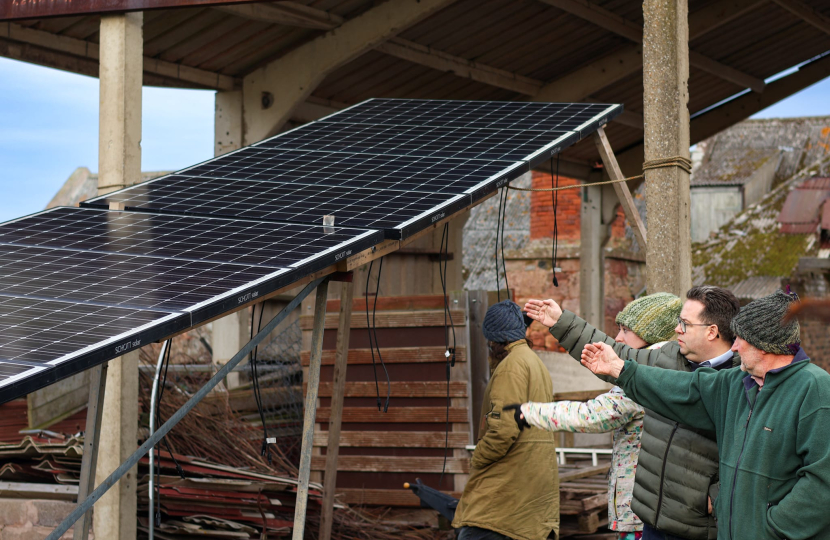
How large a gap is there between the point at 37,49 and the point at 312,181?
4152mm

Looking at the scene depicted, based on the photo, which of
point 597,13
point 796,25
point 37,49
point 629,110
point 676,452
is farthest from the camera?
point 629,110

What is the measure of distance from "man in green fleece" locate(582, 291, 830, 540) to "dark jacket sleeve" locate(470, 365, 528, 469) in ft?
5.81

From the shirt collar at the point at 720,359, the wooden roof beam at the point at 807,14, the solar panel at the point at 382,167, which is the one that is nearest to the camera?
the shirt collar at the point at 720,359

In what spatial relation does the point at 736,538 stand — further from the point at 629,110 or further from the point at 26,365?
the point at 629,110

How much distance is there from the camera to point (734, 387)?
342 cm

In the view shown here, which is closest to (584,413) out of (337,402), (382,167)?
(382,167)

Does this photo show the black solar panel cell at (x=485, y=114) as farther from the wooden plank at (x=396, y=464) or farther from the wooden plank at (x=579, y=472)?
the wooden plank at (x=579, y=472)

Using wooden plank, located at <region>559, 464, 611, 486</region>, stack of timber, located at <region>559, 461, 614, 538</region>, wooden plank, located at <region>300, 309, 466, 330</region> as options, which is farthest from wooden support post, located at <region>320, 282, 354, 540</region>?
wooden plank, located at <region>559, 464, 611, 486</region>

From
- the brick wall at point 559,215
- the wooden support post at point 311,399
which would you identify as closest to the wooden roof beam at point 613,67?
the brick wall at point 559,215

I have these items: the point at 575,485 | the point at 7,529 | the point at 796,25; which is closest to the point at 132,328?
the point at 7,529

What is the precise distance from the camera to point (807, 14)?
11664 millimetres

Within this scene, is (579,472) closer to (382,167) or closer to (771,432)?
(382,167)

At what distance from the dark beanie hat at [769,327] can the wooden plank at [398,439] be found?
479 centimetres

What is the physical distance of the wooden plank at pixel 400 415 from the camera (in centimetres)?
792
